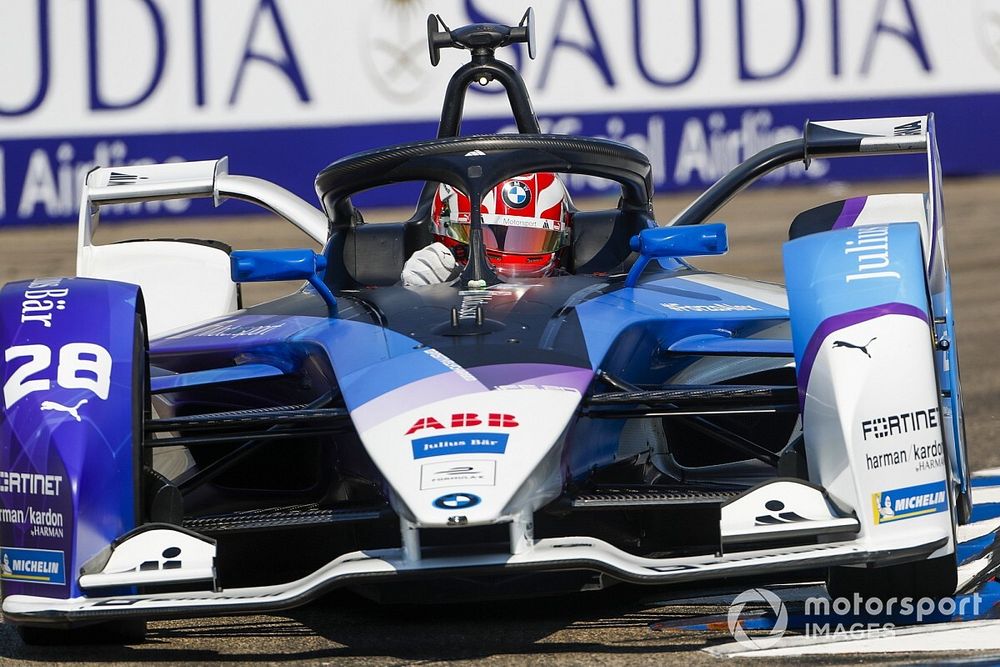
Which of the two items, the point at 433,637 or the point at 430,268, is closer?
the point at 433,637

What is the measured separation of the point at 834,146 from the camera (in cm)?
646

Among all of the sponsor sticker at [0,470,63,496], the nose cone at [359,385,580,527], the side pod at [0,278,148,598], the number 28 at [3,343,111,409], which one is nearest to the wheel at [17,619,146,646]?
the side pod at [0,278,148,598]

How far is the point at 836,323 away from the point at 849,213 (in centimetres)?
120

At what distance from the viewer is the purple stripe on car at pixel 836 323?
4332 mm

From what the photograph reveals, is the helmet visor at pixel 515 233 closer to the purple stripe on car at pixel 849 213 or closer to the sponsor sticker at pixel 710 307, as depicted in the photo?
the sponsor sticker at pixel 710 307

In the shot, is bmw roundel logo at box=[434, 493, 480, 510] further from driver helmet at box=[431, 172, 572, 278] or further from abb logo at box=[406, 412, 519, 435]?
driver helmet at box=[431, 172, 572, 278]

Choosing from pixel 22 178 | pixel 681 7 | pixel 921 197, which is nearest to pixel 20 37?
pixel 22 178

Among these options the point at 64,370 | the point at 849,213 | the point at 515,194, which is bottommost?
the point at 64,370

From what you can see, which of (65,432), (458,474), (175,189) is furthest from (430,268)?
(458,474)

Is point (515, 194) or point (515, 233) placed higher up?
point (515, 194)

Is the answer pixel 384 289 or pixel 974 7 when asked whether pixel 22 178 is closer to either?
pixel 974 7

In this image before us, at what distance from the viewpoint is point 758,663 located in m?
3.97

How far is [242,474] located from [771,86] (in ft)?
36.7

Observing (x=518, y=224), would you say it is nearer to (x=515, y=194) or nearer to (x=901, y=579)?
(x=515, y=194)
